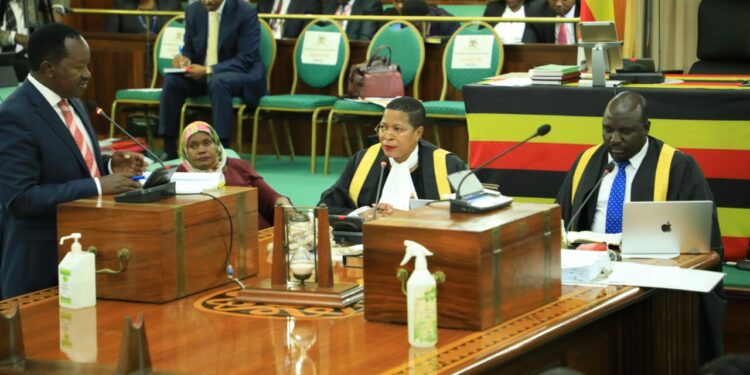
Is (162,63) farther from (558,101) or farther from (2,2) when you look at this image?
(558,101)

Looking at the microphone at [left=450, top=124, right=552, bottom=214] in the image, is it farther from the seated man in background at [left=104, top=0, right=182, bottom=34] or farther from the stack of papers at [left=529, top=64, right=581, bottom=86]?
the seated man in background at [left=104, top=0, right=182, bottom=34]

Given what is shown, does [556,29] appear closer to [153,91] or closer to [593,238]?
[153,91]

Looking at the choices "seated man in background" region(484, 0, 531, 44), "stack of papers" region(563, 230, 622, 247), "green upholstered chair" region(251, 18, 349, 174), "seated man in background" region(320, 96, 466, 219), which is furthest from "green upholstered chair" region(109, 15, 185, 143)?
"stack of papers" region(563, 230, 622, 247)

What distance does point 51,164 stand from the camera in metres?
3.95

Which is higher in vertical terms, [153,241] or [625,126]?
[625,126]

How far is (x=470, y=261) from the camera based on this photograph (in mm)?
3109

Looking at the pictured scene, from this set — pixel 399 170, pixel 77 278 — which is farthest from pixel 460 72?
pixel 77 278

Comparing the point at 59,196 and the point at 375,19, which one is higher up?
the point at 375,19

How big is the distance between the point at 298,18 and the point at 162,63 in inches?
49.5

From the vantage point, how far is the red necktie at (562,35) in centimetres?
923

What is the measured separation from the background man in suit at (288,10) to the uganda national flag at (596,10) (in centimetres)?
338

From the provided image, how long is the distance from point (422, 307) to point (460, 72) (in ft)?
19.5

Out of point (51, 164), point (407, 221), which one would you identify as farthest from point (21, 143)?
point (407, 221)

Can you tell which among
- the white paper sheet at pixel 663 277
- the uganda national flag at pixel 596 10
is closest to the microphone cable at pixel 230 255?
the white paper sheet at pixel 663 277
